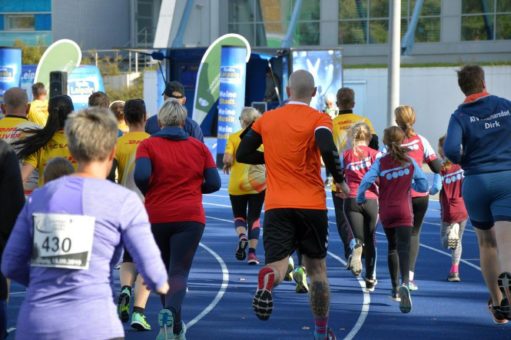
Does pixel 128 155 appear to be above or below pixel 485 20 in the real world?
below

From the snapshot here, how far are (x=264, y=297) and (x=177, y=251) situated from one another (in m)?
0.83

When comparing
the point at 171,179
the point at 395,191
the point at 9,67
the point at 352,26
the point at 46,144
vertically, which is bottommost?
the point at 395,191

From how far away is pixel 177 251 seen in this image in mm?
7812

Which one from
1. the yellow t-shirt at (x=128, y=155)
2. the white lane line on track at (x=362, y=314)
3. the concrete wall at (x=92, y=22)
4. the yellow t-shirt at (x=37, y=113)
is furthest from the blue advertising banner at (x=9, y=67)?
the concrete wall at (x=92, y=22)

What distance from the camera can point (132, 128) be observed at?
29.2 ft

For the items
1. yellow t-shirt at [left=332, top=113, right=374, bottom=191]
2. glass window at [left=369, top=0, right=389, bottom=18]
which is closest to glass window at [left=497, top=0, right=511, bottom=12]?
glass window at [left=369, top=0, right=389, bottom=18]

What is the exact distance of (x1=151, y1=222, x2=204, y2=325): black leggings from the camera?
7.79 m

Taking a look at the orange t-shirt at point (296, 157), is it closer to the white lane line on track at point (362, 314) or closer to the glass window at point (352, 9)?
the white lane line on track at point (362, 314)

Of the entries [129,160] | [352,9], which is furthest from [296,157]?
[352,9]

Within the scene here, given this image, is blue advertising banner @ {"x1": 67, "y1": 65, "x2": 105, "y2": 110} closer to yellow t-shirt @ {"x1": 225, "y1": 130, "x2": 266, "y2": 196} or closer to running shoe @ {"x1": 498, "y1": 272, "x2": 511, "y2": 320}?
yellow t-shirt @ {"x1": 225, "y1": 130, "x2": 266, "y2": 196}

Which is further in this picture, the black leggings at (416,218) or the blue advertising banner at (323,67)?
the blue advertising banner at (323,67)

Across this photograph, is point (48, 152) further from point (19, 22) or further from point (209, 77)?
point (19, 22)

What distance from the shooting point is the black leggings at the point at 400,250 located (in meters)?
9.76

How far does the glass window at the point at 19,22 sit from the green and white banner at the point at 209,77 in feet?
104
